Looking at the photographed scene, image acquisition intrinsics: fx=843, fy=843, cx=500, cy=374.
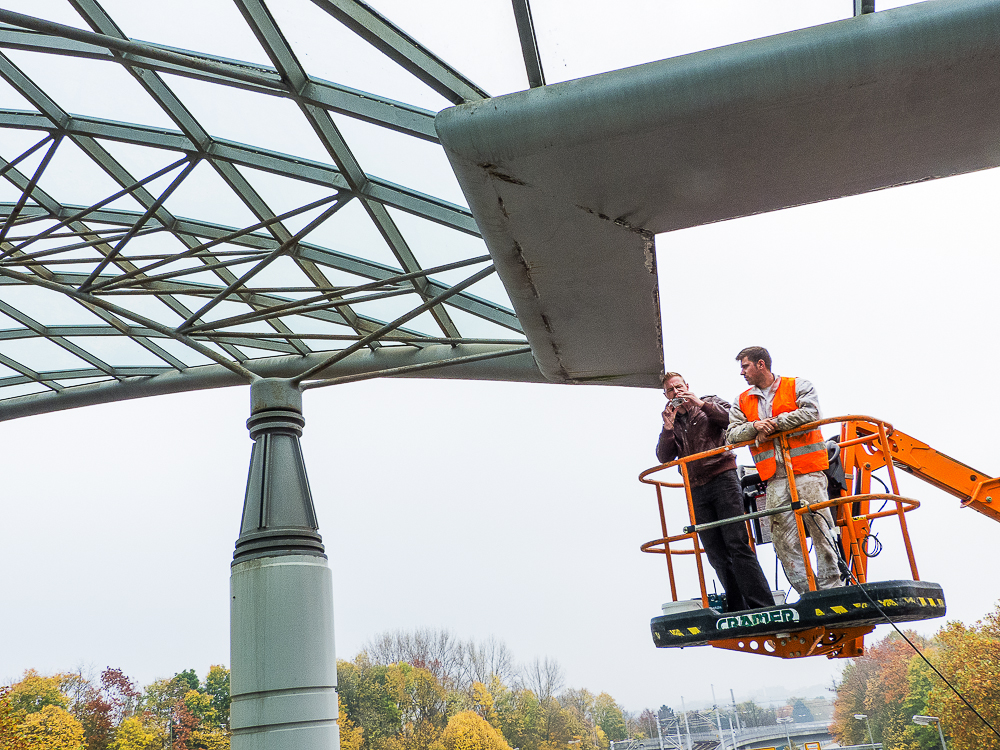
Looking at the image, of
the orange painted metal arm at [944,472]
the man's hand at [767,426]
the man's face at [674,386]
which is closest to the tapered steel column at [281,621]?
the man's face at [674,386]

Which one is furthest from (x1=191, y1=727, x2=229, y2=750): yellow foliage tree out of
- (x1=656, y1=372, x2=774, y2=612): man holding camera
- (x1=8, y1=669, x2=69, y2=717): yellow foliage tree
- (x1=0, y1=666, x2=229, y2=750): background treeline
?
(x1=656, y1=372, x2=774, y2=612): man holding camera

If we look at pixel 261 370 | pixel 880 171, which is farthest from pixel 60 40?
pixel 880 171

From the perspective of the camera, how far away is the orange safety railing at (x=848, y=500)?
21.9 ft

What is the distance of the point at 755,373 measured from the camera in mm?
7496

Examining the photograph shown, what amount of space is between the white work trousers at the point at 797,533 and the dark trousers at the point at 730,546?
32 centimetres

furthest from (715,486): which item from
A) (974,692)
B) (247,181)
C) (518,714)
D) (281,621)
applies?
(518,714)

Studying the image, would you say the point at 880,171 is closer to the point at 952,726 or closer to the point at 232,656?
the point at 232,656

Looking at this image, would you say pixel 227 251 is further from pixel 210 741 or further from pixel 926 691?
pixel 926 691

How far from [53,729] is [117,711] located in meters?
8.74

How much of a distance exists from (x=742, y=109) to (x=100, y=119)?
8.71 metres

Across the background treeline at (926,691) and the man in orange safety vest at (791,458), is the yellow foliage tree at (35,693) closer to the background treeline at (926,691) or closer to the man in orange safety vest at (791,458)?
the background treeline at (926,691)

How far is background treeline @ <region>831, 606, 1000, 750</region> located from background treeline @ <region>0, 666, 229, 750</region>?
45.5 metres

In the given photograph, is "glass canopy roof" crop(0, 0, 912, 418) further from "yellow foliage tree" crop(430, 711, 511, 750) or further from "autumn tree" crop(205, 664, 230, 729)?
"yellow foliage tree" crop(430, 711, 511, 750)

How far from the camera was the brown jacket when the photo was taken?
7755 millimetres
